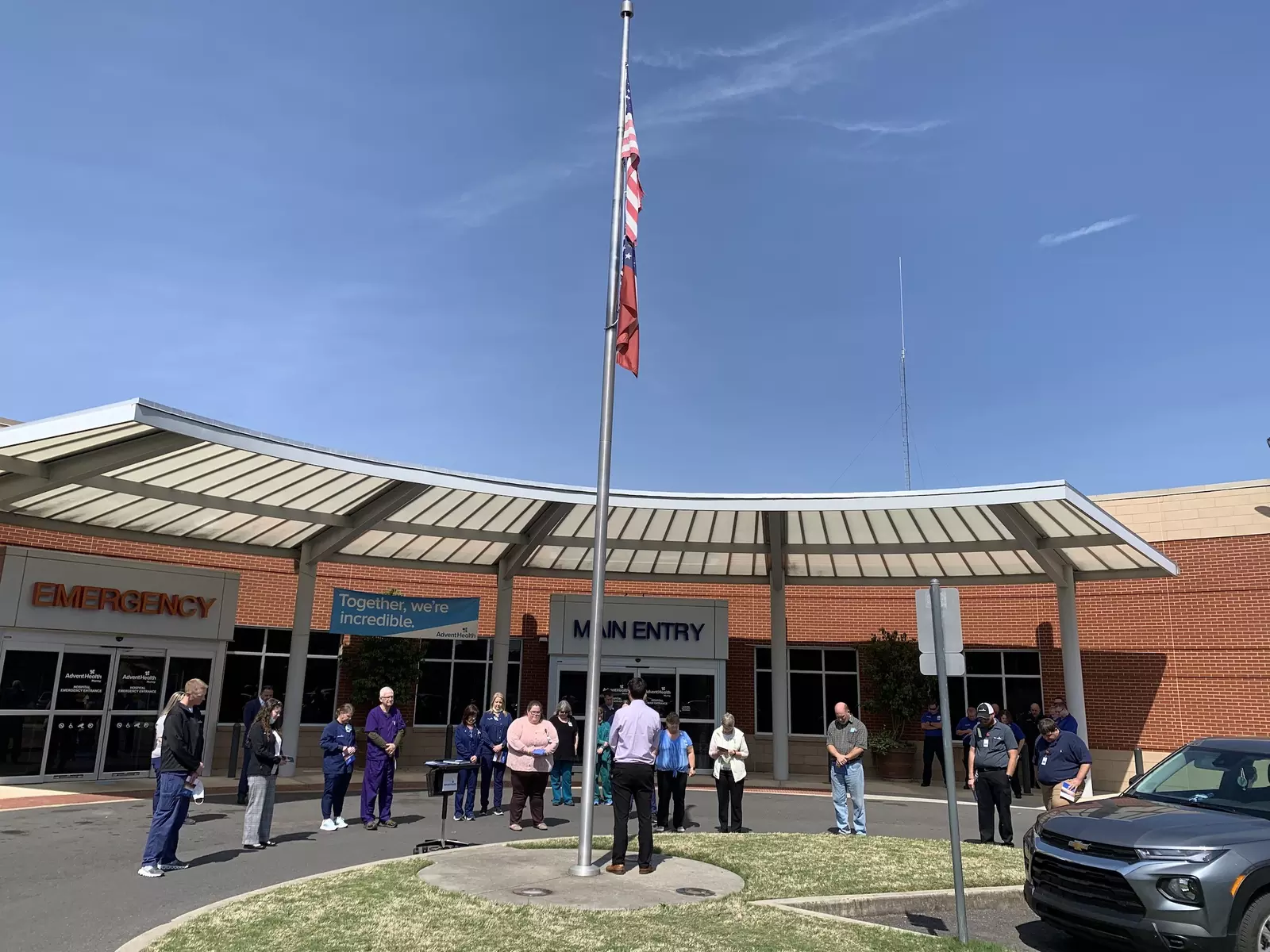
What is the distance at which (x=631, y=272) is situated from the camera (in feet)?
33.4

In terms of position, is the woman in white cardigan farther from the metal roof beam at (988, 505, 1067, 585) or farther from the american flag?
the metal roof beam at (988, 505, 1067, 585)

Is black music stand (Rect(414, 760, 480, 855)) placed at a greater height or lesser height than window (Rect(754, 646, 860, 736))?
lesser

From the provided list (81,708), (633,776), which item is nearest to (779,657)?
(633,776)

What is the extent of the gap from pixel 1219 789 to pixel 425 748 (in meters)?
19.1

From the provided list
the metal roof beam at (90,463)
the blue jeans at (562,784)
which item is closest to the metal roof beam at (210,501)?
the metal roof beam at (90,463)

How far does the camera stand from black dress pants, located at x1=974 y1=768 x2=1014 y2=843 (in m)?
11.4

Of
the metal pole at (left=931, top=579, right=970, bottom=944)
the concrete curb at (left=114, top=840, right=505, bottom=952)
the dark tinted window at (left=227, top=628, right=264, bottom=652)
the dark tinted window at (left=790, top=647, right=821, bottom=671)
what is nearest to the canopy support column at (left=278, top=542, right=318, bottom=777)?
the dark tinted window at (left=227, top=628, right=264, bottom=652)

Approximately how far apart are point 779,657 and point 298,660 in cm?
1014

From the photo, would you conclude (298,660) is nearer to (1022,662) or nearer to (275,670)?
(275,670)

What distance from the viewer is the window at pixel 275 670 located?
72.7 feet

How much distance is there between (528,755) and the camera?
1242cm

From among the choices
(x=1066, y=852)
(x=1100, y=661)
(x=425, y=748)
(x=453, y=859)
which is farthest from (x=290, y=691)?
(x=1100, y=661)

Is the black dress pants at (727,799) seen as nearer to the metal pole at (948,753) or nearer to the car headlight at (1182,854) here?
the metal pole at (948,753)

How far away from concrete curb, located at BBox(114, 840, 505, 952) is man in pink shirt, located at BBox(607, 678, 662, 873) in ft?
7.64
